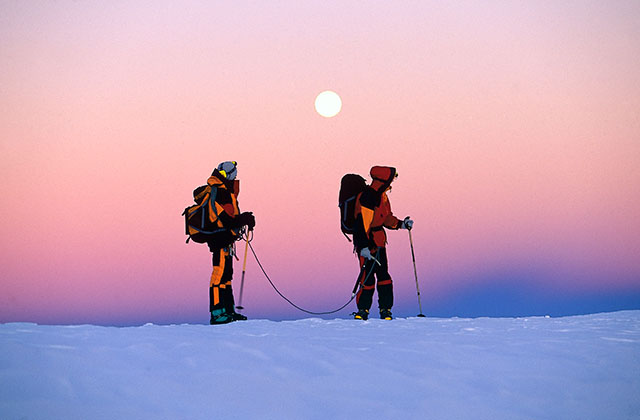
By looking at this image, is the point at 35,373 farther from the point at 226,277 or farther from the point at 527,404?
the point at 226,277

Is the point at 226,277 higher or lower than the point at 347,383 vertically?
Result: higher

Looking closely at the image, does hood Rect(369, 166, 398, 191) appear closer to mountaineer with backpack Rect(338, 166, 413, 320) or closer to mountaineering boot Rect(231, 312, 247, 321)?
mountaineer with backpack Rect(338, 166, 413, 320)

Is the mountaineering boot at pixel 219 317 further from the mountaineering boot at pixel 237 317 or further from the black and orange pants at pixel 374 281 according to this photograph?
the black and orange pants at pixel 374 281

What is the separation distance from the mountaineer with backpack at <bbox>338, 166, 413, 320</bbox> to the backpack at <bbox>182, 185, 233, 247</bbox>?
2084 millimetres

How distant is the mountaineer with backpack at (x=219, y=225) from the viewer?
10.3 metres

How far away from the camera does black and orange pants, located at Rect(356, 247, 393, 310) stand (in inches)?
435

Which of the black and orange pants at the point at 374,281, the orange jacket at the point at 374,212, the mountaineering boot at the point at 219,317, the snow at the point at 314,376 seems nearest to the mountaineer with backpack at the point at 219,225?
the mountaineering boot at the point at 219,317

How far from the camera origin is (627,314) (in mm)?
11312

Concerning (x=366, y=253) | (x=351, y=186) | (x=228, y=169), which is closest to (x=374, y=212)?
(x=351, y=186)

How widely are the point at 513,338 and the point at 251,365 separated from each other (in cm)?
317

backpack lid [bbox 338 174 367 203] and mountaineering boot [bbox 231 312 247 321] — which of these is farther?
backpack lid [bbox 338 174 367 203]

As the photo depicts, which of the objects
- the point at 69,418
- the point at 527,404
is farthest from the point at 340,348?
the point at 69,418

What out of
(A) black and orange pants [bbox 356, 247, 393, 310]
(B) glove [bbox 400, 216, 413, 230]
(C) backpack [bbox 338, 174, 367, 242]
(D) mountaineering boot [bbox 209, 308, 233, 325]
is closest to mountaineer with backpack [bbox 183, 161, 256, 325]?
(D) mountaineering boot [bbox 209, 308, 233, 325]

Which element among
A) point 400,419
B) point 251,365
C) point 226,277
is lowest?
point 400,419
